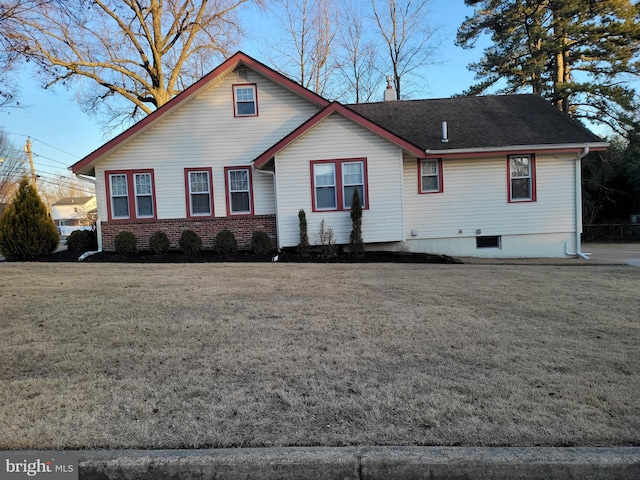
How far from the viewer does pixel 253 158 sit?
1384cm

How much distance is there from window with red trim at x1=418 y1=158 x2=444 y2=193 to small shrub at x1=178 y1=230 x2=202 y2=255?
24.3 feet

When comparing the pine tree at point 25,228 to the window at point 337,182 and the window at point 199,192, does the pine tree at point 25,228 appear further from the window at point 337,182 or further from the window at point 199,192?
the window at point 337,182

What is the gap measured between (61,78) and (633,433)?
24394mm

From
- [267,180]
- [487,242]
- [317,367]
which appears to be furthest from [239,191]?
[317,367]

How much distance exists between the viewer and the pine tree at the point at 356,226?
40.9ft

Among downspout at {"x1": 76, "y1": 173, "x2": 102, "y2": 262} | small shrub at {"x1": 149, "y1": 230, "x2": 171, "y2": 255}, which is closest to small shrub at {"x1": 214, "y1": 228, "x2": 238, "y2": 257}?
small shrub at {"x1": 149, "y1": 230, "x2": 171, "y2": 255}

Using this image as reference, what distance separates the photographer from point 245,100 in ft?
45.7

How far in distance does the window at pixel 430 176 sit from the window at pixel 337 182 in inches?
84.8

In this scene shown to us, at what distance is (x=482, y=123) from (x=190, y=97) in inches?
399

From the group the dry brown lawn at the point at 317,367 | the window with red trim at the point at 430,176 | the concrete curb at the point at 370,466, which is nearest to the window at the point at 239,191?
the window with red trim at the point at 430,176

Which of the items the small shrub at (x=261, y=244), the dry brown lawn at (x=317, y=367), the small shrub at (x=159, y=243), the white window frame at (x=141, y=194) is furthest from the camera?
the white window frame at (x=141, y=194)

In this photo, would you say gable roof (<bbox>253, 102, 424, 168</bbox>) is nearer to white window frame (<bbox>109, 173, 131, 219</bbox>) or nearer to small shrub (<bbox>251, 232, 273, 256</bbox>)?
small shrub (<bbox>251, 232, 273, 256</bbox>)

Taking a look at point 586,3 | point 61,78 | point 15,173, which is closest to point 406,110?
point 586,3

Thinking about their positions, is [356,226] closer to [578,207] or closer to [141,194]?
[141,194]
